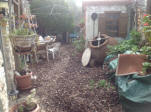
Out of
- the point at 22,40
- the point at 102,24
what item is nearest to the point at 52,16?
the point at 102,24

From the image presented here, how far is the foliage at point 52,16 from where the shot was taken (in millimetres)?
10617

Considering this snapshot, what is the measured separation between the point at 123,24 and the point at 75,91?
4.09 m

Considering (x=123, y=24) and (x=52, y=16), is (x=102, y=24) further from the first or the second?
(x=52, y=16)

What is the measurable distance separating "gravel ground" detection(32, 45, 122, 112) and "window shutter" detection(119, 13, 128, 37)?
90.7 inches

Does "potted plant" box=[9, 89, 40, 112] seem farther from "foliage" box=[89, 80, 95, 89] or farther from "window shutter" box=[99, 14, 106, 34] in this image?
"window shutter" box=[99, 14, 106, 34]

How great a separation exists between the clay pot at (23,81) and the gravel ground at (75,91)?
0.27 meters

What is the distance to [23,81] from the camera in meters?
3.68

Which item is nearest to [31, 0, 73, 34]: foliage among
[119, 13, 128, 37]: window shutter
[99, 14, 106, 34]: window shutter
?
[99, 14, 106, 34]: window shutter

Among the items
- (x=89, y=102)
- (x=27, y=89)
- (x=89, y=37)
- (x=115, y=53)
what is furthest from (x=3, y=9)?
(x=89, y=37)

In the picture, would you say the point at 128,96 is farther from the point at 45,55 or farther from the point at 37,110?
the point at 45,55

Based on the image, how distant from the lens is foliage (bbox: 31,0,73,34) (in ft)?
34.8

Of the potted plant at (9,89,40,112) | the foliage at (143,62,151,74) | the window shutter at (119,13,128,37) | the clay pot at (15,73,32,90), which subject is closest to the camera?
the potted plant at (9,89,40,112)

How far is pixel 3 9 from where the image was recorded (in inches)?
114

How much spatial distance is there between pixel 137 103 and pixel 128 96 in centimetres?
20
